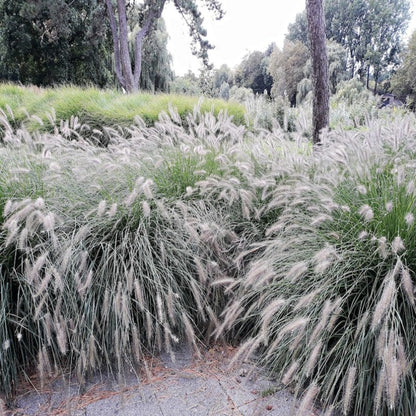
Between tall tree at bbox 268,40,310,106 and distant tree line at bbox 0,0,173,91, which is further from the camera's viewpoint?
tall tree at bbox 268,40,310,106

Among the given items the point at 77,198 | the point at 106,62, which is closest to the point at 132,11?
the point at 106,62

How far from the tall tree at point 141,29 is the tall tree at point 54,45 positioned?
8.11 feet

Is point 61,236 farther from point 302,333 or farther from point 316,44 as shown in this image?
point 316,44

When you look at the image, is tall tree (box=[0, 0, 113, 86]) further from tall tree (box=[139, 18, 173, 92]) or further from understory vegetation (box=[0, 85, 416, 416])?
understory vegetation (box=[0, 85, 416, 416])

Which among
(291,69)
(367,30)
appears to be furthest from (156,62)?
(367,30)

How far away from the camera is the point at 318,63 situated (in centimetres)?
381

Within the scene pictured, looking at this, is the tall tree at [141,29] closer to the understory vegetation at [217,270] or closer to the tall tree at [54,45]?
the tall tree at [54,45]

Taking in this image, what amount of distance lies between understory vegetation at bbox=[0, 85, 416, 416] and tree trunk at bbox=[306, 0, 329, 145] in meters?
1.25

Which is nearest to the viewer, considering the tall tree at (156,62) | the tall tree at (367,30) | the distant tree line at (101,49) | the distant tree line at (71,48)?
the distant tree line at (101,49)

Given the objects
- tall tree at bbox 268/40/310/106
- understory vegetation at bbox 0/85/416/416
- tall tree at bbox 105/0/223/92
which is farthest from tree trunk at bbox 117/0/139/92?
tall tree at bbox 268/40/310/106

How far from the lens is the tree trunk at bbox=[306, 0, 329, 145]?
3701mm

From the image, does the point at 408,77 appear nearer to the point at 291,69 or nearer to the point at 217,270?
the point at 291,69

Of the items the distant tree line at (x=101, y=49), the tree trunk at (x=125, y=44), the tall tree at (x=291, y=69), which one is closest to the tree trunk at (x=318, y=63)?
the distant tree line at (x=101, y=49)

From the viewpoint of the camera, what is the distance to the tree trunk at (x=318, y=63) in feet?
12.1
